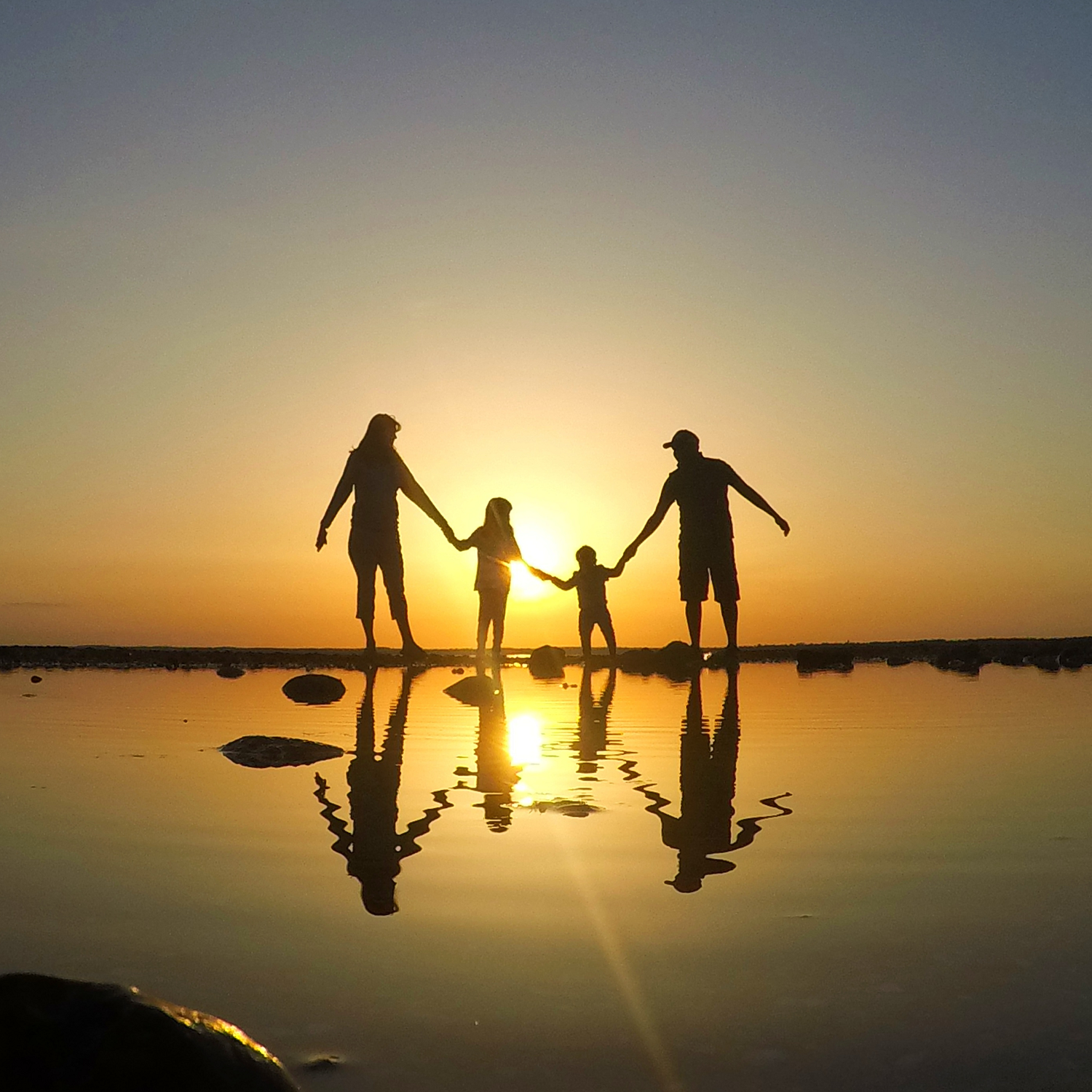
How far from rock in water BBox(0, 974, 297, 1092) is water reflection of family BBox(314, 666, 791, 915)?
0.94 metres

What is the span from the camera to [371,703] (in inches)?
382

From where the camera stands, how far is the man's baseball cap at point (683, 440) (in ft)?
47.0

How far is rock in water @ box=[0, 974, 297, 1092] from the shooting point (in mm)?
1418

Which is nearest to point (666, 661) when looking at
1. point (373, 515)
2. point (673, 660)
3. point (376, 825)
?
point (673, 660)

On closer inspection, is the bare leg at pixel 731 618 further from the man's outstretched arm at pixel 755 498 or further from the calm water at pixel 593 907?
the calm water at pixel 593 907

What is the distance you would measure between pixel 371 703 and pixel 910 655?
1943 cm

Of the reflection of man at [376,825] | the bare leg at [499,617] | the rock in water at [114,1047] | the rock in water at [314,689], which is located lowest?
the rock in water at [314,689]

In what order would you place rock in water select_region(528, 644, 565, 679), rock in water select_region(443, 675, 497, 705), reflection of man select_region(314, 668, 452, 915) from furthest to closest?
rock in water select_region(528, 644, 565, 679) < rock in water select_region(443, 675, 497, 705) < reflection of man select_region(314, 668, 452, 915)

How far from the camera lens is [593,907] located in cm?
244

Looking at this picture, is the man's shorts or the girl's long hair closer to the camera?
the man's shorts

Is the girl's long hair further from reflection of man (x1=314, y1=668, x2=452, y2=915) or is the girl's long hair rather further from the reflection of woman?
reflection of man (x1=314, y1=668, x2=452, y2=915)

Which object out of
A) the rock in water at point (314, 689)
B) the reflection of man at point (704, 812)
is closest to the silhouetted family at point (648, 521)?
the rock in water at point (314, 689)

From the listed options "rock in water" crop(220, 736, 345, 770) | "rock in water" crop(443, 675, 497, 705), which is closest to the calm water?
"rock in water" crop(220, 736, 345, 770)

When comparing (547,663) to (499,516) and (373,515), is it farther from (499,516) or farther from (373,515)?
(373,515)
